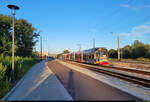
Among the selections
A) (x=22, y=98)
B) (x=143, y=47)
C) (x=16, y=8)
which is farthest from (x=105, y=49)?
(x=143, y=47)

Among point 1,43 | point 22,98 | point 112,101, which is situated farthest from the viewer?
point 1,43

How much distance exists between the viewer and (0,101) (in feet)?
17.4

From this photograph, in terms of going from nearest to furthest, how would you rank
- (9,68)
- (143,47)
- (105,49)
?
(9,68)
(105,49)
(143,47)

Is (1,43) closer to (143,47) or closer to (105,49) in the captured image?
(105,49)

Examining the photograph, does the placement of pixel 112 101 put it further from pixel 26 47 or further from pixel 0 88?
pixel 26 47

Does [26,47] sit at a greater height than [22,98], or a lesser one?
greater

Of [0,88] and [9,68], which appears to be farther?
[9,68]

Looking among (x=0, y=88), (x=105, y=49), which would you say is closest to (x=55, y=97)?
(x=0, y=88)

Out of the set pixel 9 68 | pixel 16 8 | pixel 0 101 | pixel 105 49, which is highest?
pixel 16 8

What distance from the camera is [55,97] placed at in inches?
226

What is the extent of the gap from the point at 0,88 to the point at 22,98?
1.94 metres

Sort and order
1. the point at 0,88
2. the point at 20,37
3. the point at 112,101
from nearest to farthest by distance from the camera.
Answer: the point at 112,101, the point at 0,88, the point at 20,37

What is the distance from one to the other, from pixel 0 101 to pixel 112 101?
5199mm

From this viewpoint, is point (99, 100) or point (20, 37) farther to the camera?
point (20, 37)
